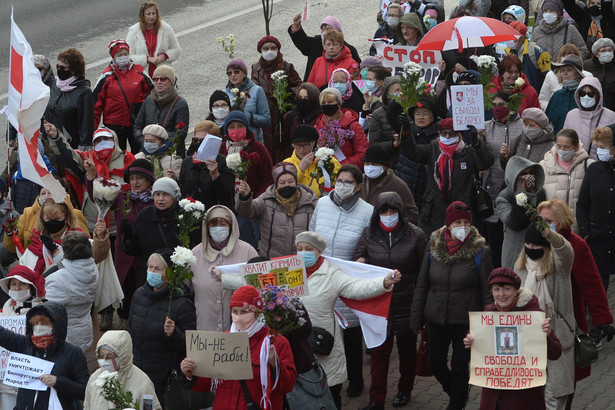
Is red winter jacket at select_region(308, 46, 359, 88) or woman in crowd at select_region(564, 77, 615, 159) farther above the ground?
red winter jacket at select_region(308, 46, 359, 88)

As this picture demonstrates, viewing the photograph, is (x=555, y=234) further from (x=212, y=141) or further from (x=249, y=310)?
(x=212, y=141)

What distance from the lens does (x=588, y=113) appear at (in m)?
13.3

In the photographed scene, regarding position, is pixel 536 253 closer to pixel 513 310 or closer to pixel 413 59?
pixel 513 310

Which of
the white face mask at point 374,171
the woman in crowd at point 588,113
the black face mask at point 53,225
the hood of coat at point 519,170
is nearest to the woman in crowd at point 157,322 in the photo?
the black face mask at point 53,225

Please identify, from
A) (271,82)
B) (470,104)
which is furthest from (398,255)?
(271,82)

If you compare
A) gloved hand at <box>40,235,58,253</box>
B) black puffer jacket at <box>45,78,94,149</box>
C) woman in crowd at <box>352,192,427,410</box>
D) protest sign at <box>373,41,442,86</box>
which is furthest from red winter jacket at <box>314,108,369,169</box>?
gloved hand at <box>40,235,58,253</box>

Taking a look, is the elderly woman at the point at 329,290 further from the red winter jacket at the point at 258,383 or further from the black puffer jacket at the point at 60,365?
the black puffer jacket at the point at 60,365

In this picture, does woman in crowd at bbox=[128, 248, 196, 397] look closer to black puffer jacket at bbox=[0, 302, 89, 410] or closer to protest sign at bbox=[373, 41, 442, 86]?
black puffer jacket at bbox=[0, 302, 89, 410]

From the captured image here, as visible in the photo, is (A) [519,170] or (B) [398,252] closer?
(B) [398,252]

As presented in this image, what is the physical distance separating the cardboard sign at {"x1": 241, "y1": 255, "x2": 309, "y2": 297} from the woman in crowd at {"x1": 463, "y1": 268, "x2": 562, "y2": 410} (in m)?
1.42

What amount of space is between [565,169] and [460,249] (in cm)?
243

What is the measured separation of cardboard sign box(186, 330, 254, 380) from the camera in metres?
8.25

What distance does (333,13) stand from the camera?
24.4 metres

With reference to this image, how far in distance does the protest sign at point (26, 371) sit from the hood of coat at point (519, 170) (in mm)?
4698
